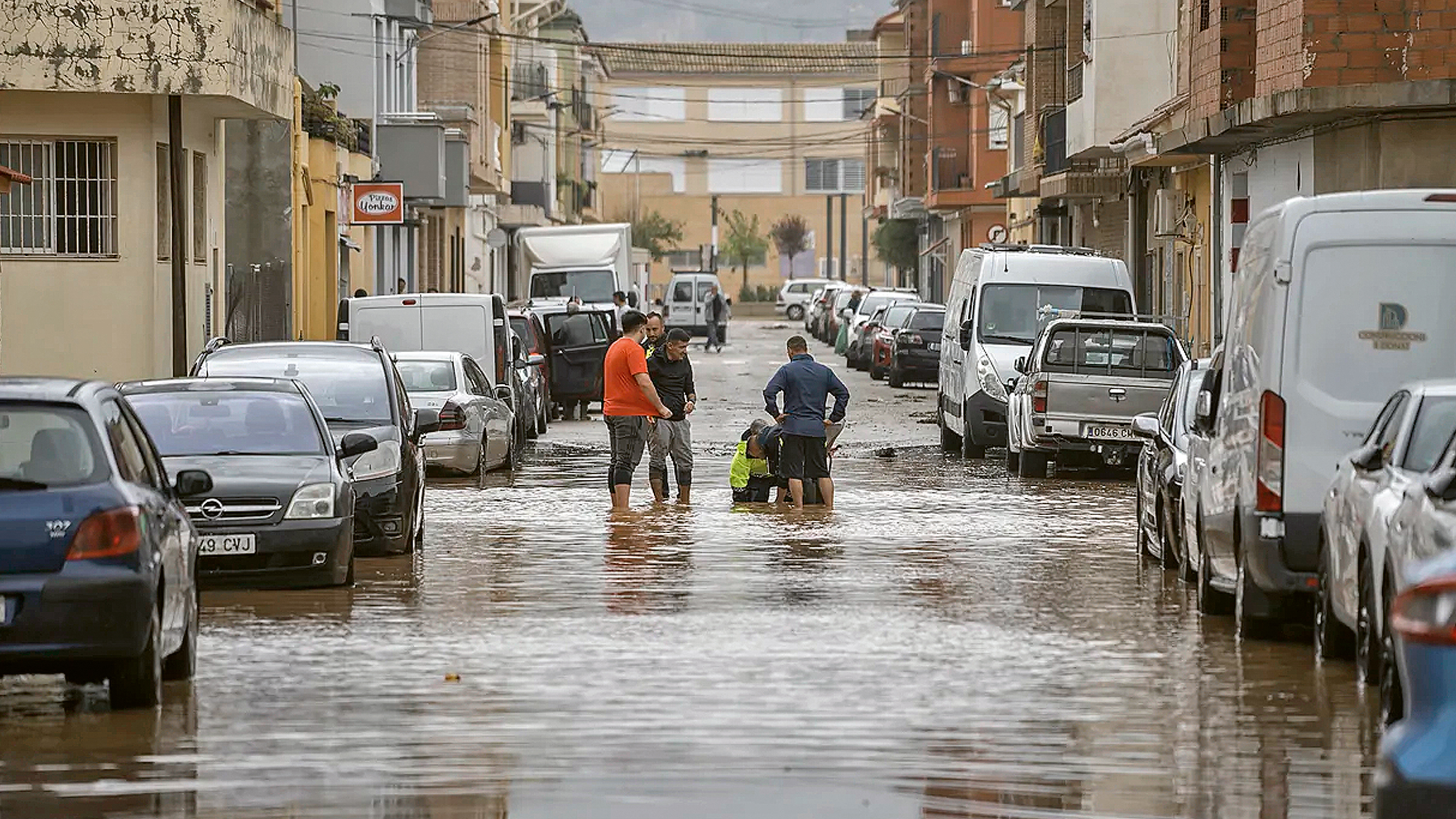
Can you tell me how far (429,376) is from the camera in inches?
1099

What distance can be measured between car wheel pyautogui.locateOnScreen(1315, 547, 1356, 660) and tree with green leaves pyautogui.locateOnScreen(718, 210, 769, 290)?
12956 cm

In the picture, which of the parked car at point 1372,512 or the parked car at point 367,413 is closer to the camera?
the parked car at point 1372,512

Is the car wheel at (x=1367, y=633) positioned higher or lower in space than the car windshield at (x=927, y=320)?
lower

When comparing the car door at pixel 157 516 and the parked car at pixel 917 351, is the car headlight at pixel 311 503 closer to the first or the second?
the car door at pixel 157 516

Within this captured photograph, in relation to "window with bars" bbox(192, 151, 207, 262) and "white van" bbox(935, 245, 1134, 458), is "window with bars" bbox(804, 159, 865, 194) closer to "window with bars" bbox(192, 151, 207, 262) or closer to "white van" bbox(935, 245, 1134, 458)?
"window with bars" bbox(192, 151, 207, 262)

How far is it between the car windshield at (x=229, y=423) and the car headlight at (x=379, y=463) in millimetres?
1361

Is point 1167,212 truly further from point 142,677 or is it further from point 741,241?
point 741,241

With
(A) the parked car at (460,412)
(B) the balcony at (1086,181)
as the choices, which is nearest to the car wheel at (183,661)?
(A) the parked car at (460,412)

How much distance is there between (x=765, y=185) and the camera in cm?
14662

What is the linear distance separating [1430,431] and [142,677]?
536 centimetres

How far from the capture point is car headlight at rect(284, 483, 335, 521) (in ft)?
52.4

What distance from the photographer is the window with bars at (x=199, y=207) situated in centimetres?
3412

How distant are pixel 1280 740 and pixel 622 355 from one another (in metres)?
13.8

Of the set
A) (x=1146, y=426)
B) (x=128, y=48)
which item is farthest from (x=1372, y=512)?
(x=128, y=48)
